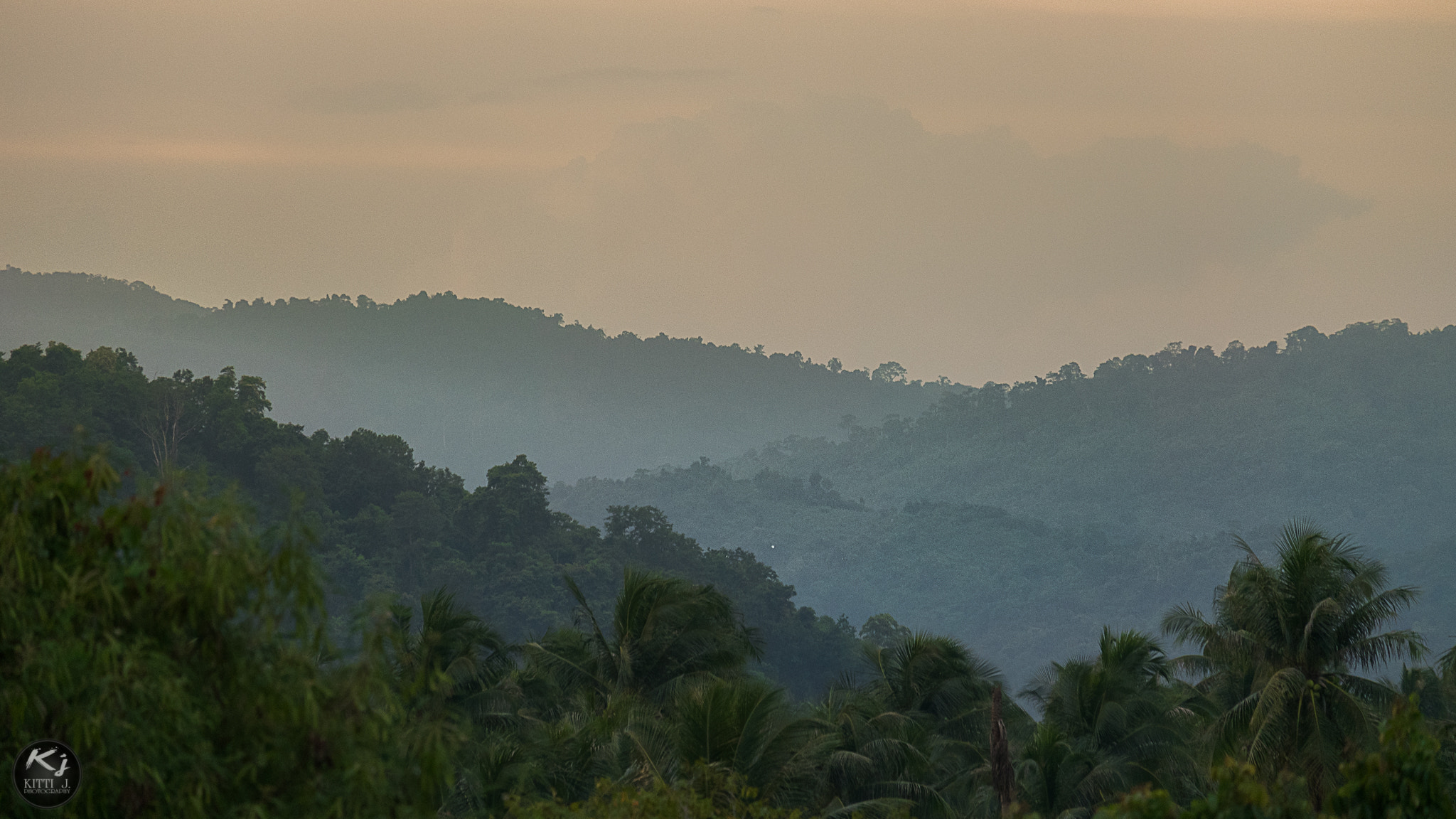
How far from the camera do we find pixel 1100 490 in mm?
180875

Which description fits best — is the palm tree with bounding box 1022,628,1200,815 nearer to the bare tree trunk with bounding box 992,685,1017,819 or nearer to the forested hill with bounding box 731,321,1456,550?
the bare tree trunk with bounding box 992,685,1017,819

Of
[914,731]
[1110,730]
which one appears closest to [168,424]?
[914,731]

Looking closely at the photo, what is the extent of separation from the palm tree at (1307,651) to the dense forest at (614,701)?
4cm

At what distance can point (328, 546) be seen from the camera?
217ft

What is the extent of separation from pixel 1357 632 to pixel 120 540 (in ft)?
51.3

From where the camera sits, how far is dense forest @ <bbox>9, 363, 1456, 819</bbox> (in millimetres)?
7195

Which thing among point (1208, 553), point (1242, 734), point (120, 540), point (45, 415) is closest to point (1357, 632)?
point (1242, 734)

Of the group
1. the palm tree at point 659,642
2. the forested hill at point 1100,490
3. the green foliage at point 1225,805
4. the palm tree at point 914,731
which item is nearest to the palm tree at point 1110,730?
the palm tree at point 914,731

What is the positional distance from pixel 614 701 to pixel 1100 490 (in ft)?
554

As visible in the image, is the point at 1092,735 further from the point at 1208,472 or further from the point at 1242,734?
the point at 1208,472

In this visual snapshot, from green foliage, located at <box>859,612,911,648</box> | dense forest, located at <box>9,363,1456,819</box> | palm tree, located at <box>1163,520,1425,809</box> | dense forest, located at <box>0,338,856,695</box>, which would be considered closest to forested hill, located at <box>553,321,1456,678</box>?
green foliage, located at <box>859,612,911,648</box>

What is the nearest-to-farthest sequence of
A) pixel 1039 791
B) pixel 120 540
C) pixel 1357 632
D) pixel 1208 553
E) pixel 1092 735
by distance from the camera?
pixel 120 540 < pixel 1357 632 < pixel 1039 791 < pixel 1092 735 < pixel 1208 553

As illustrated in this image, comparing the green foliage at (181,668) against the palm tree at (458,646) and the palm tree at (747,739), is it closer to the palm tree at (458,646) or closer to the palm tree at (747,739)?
the palm tree at (747,739)

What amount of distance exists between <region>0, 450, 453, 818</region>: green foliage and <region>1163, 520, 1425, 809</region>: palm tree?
1278 centimetres
